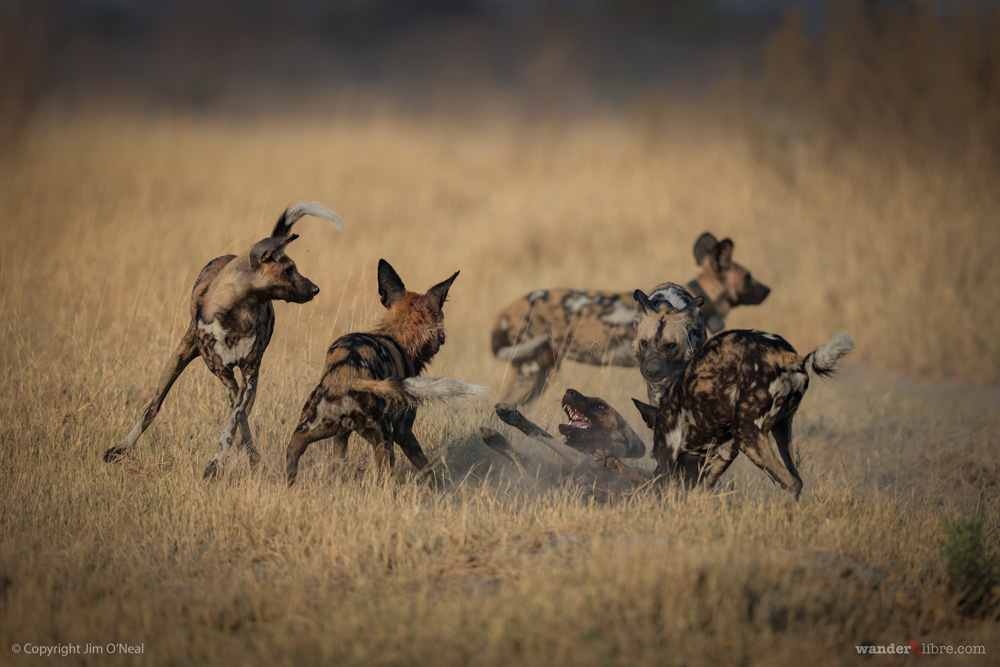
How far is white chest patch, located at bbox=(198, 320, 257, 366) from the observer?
4.47 meters

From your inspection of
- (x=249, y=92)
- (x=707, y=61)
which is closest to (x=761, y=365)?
(x=249, y=92)

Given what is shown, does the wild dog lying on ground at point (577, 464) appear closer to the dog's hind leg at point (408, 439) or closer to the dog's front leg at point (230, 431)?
the dog's hind leg at point (408, 439)

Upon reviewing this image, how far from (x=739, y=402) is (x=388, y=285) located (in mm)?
1752

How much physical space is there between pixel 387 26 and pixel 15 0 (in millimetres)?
26973

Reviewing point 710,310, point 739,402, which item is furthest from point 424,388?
point 710,310

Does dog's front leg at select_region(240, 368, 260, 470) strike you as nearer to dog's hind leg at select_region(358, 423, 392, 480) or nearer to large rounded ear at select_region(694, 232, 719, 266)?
dog's hind leg at select_region(358, 423, 392, 480)

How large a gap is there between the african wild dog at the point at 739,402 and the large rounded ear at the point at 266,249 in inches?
78.5

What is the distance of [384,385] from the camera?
400 centimetres

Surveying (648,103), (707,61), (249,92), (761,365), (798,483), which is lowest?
(798,483)

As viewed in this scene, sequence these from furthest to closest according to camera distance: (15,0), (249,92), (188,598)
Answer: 1. (249,92)
2. (15,0)
3. (188,598)

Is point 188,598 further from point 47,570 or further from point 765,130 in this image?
point 765,130

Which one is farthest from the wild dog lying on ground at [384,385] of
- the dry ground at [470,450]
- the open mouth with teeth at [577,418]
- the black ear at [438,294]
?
the open mouth with teeth at [577,418]

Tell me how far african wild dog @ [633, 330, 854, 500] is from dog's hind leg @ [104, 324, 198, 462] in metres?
2.34

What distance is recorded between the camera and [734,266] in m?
6.79
